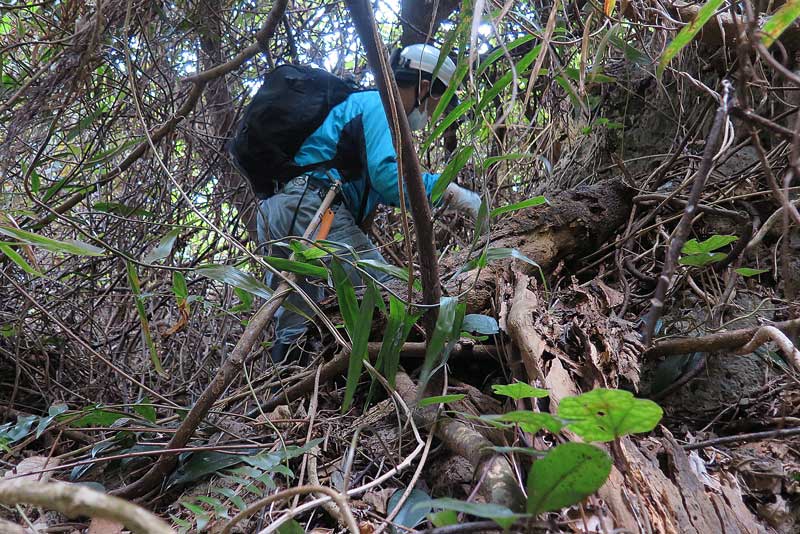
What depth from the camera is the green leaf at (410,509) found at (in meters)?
0.84

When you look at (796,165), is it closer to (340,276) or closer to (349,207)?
(340,276)

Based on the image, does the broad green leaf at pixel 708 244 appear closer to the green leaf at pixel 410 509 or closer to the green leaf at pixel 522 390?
the green leaf at pixel 522 390

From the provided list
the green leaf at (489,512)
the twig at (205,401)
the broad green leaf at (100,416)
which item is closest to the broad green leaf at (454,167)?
the twig at (205,401)

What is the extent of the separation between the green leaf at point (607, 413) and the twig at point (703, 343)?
611 millimetres

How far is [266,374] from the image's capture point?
1626 millimetres

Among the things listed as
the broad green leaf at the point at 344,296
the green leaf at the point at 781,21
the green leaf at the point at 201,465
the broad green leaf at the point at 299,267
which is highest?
the green leaf at the point at 781,21

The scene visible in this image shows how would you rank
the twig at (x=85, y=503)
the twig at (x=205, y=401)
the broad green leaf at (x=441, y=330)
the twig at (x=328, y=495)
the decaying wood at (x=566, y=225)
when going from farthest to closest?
the decaying wood at (x=566, y=225)
the twig at (x=205, y=401)
the broad green leaf at (x=441, y=330)
the twig at (x=328, y=495)
the twig at (x=85, y=503)

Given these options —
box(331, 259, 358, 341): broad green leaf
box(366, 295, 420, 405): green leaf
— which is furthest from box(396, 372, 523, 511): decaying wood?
box(331, 259, 358, 341): broad green leaf

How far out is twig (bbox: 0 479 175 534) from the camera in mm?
411

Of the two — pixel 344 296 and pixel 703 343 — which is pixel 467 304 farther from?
pixel 703 343

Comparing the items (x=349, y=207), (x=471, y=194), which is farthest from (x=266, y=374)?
(x=471, y=194)

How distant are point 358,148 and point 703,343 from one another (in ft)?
4.58

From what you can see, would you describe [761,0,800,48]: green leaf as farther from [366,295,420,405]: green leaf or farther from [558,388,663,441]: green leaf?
[366,295,420,405]: green leaf

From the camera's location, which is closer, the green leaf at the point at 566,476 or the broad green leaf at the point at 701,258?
the green leaf at the point at 566,476
